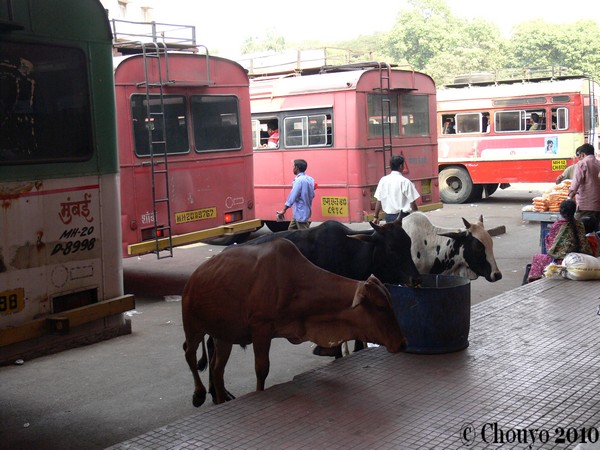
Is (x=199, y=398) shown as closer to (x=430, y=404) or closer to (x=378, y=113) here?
(x=430, y=404)

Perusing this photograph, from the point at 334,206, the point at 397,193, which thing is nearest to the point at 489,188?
the point at 334,206

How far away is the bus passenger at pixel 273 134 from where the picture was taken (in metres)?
15.0

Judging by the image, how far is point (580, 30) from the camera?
5625cm

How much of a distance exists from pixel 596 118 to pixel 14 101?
66.2 feet

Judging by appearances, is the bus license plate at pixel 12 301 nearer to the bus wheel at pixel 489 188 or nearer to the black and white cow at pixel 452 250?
the black and white cow at pixel 452 250

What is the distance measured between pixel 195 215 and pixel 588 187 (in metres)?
5.76

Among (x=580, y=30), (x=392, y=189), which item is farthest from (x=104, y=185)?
(x=580, y=30)

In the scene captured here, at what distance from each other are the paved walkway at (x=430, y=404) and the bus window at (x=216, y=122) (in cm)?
521

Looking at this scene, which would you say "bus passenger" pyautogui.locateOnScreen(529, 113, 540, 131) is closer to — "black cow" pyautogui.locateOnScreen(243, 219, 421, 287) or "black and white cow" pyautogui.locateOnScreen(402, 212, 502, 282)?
"black and white cow" pyautogui.locateOnScreen(402, 212, 502, 282)

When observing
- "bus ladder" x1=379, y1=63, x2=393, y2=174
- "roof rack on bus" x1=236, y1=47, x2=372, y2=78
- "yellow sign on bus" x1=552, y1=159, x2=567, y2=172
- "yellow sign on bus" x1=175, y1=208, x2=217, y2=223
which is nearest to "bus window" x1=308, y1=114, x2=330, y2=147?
"bus ladder" x1=379, y1=63, x2=393, y2=174

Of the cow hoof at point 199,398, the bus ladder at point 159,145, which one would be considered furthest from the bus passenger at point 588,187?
the cow hoof at point 199,398

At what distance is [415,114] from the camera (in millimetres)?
14883

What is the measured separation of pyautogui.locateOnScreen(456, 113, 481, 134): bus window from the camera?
21.6 metres

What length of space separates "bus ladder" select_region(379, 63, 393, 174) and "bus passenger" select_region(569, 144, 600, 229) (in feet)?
13.0
